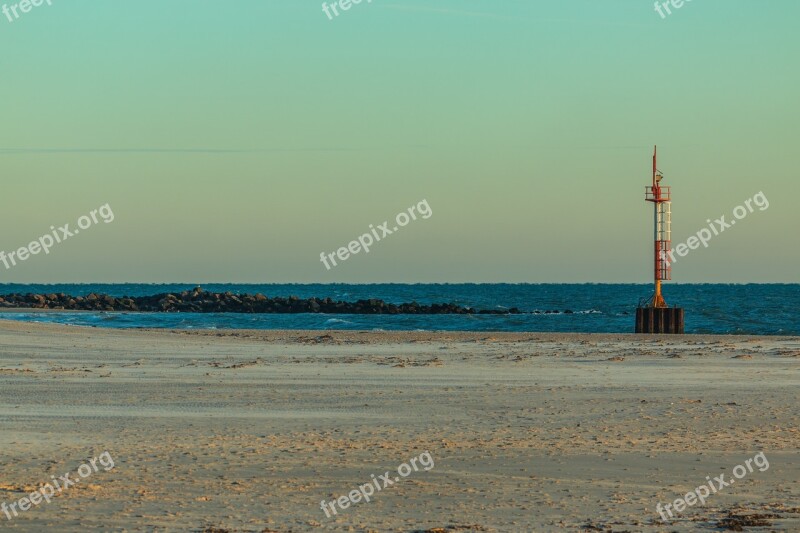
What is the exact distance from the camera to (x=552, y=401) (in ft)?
56.6

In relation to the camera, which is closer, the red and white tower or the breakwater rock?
the red and white tower

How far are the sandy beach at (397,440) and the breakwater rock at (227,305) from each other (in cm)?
5088

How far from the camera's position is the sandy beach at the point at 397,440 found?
9234 mm

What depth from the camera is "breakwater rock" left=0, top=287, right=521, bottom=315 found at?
77188 millimetres

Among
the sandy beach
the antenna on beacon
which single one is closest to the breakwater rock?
the antenna on beacon

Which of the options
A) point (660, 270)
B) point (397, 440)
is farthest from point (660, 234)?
point (397, 440)

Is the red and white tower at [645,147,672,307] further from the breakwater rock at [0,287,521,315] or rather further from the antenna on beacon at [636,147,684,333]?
the breakwater rock at [0,287,521,315]

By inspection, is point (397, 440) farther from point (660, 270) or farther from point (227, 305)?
point (227, 305)

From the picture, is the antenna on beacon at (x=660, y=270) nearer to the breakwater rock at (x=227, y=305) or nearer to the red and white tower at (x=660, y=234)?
the red and white tower at (x=660, y=234)

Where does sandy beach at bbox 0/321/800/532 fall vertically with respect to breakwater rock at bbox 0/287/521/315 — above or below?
above

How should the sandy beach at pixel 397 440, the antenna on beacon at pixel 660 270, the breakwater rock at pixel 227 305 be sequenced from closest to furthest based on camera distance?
the sandy beach at pixel 397 440 → the antenna on beacon at pixel 660 270 → the breakwater rock at pixel 227 305

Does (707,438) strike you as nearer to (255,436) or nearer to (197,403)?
(255,436)

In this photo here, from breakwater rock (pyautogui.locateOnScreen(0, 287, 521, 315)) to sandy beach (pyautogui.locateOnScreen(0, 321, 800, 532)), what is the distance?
50882mm

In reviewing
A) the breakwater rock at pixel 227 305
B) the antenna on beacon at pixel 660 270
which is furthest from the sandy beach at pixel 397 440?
the breakwater rock at pixel 227 305
